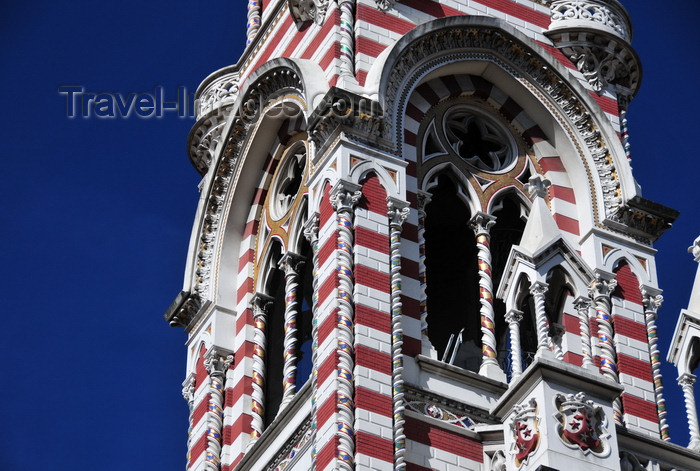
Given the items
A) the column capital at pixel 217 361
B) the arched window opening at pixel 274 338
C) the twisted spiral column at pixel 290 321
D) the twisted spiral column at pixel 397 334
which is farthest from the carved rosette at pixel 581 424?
the column capital at pixel 217 361

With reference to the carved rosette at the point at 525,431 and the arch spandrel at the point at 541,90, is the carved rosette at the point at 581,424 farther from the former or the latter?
the arch spandrel at the point at 541,90

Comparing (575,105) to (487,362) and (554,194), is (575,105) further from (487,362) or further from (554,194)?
(487,362)

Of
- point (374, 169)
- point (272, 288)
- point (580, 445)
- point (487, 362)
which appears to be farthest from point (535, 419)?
point (272, 288)

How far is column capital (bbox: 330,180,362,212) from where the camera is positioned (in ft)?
87.9

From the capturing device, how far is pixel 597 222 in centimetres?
2884

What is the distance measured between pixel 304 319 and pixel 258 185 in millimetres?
2262

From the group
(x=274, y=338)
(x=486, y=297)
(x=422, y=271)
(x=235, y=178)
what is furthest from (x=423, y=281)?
(x=235, y=178)

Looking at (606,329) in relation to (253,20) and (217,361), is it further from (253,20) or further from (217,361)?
(253,20)

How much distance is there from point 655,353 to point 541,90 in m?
4.42

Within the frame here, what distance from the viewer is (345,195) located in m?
26.9

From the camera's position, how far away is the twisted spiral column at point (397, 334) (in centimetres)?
2438

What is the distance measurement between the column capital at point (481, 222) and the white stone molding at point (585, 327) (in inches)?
74.9

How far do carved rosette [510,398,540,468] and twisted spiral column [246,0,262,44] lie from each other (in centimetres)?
1078

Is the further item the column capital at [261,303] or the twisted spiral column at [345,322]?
the column capital at [261,303]
